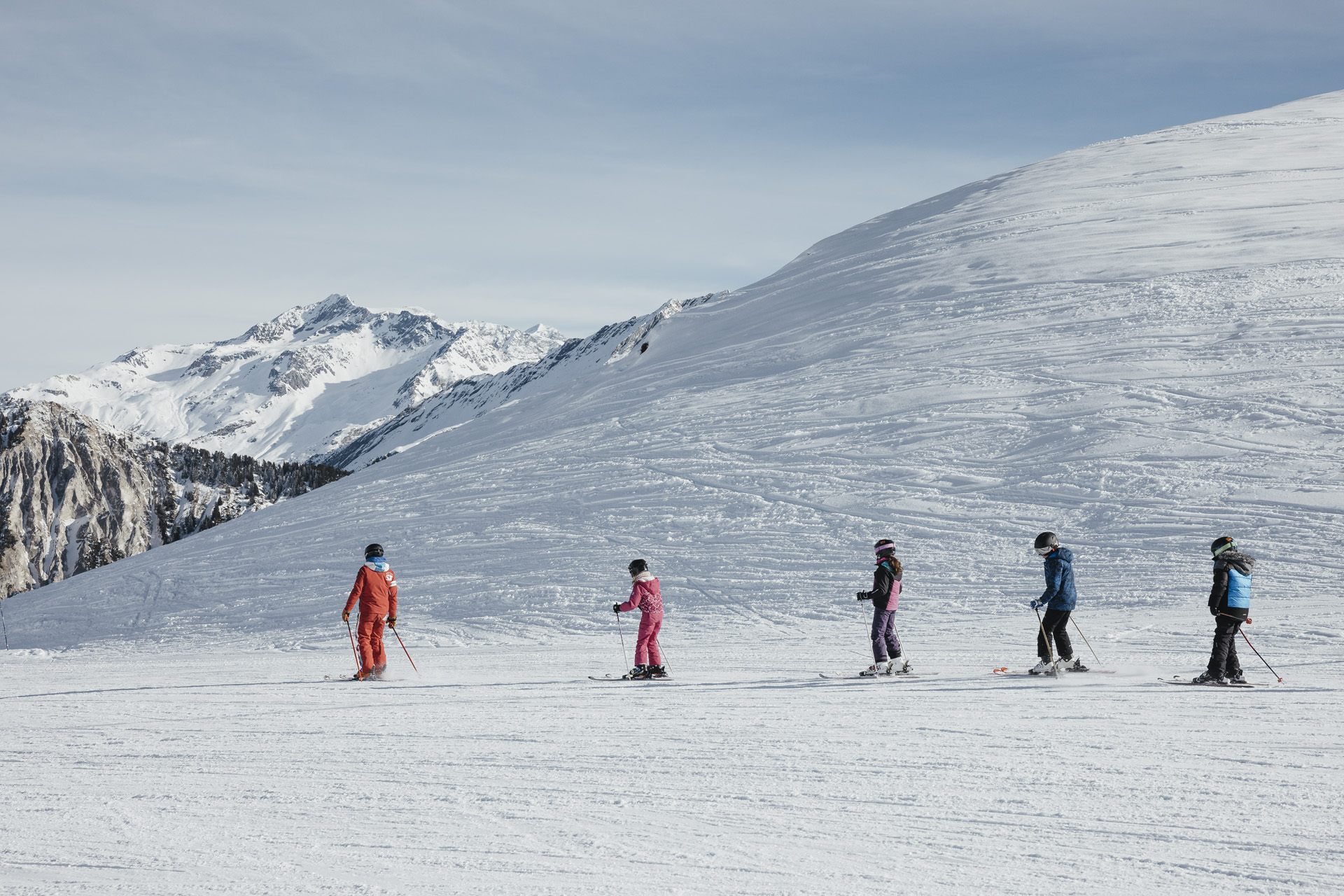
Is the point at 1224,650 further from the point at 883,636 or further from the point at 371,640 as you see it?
the point at 371,640

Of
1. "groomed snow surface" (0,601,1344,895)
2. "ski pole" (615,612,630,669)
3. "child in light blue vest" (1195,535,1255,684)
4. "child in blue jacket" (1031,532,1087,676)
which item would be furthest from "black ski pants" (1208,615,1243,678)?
"ski pole" (615,612,630,669)

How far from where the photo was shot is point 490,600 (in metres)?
15.7

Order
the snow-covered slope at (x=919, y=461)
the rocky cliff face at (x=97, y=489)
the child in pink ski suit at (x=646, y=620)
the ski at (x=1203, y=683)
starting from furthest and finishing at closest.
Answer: the rocky cliff face at (x=97, y=489)
the snow-covered slope at (x=919, y=461)
the child in pink ski suit at (x=646, y=620)
the ski at (x=1203, y=683)

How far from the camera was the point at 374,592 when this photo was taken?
10.5 meters

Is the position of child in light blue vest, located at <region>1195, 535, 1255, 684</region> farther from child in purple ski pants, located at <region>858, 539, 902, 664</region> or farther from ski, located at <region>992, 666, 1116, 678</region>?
child in purple ski pants, located at <region>858, 539, 902, 664</region>

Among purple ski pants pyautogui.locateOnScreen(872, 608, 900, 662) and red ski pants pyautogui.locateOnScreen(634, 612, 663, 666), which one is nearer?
purple ski pants pyautogui.locateOnScreen(872, 608, 900, 662)

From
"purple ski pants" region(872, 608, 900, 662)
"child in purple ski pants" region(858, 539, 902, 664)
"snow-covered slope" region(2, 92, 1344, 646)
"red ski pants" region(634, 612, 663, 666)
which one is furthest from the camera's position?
"snow-covered slope" region(2, 92, 1344, 646)

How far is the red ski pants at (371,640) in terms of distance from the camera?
34.5 feet

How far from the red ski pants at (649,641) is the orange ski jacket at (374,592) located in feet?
8.95

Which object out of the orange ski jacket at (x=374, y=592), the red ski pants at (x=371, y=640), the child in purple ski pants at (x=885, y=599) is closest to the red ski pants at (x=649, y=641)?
the child in purple ski pants at (x=885, y=599)

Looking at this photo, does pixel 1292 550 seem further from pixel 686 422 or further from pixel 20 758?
pixel 20 758

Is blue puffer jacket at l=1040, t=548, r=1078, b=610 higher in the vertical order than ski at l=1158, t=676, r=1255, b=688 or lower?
higher

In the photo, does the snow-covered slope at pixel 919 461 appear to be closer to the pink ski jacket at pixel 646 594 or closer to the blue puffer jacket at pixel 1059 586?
the blue puffer jacket at pixel 1059 586

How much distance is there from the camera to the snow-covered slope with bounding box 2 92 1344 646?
14.8 metres
